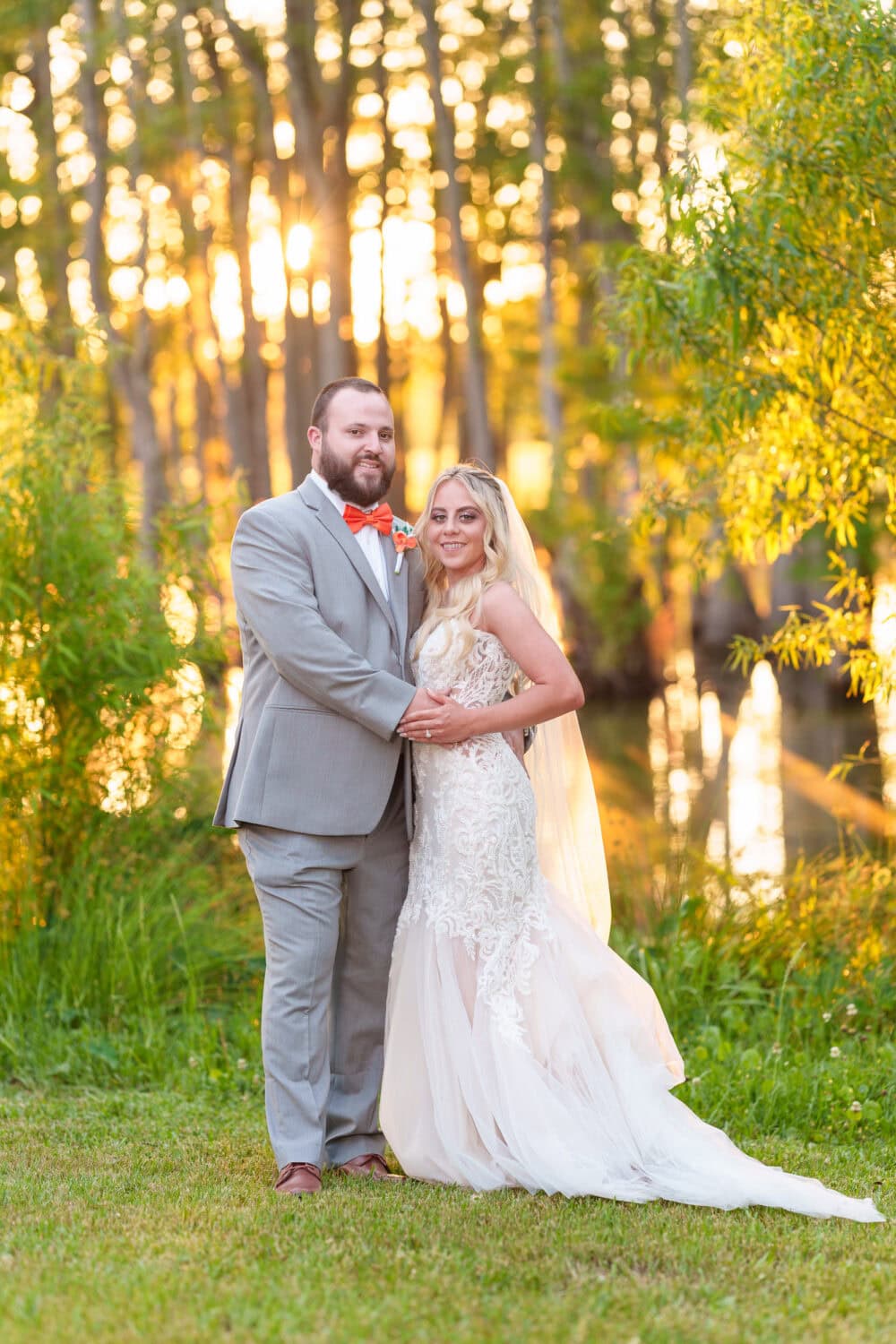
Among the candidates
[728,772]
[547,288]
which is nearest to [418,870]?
[728,772]

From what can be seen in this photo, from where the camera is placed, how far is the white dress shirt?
458 cm

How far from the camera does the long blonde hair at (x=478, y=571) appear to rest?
4.52m

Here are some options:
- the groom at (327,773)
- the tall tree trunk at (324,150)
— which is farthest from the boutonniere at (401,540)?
the tall tree trunk at (324,150)

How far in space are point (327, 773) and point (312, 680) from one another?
28cm

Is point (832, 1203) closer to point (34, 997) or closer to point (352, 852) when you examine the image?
point (352, 852)

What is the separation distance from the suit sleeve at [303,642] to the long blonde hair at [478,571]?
0.28 metres

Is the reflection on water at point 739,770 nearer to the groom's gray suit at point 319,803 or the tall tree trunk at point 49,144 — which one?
the groom's gray suit at point 319,803

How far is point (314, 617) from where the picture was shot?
14.2 feet

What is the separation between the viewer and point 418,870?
14.9ft

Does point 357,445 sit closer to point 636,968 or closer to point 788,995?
point 636,968

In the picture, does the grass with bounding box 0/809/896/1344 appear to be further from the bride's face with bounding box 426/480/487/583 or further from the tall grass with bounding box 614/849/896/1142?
the bride's face with bounding box 426/480/487/583

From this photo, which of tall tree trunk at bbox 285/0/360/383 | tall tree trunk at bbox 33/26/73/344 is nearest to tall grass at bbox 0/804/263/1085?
tall tree trunk at bbox 285/0/360/383

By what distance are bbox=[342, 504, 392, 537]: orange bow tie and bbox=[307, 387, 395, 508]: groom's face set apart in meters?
0.03

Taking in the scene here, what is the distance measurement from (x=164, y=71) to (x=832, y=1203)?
2578cm
